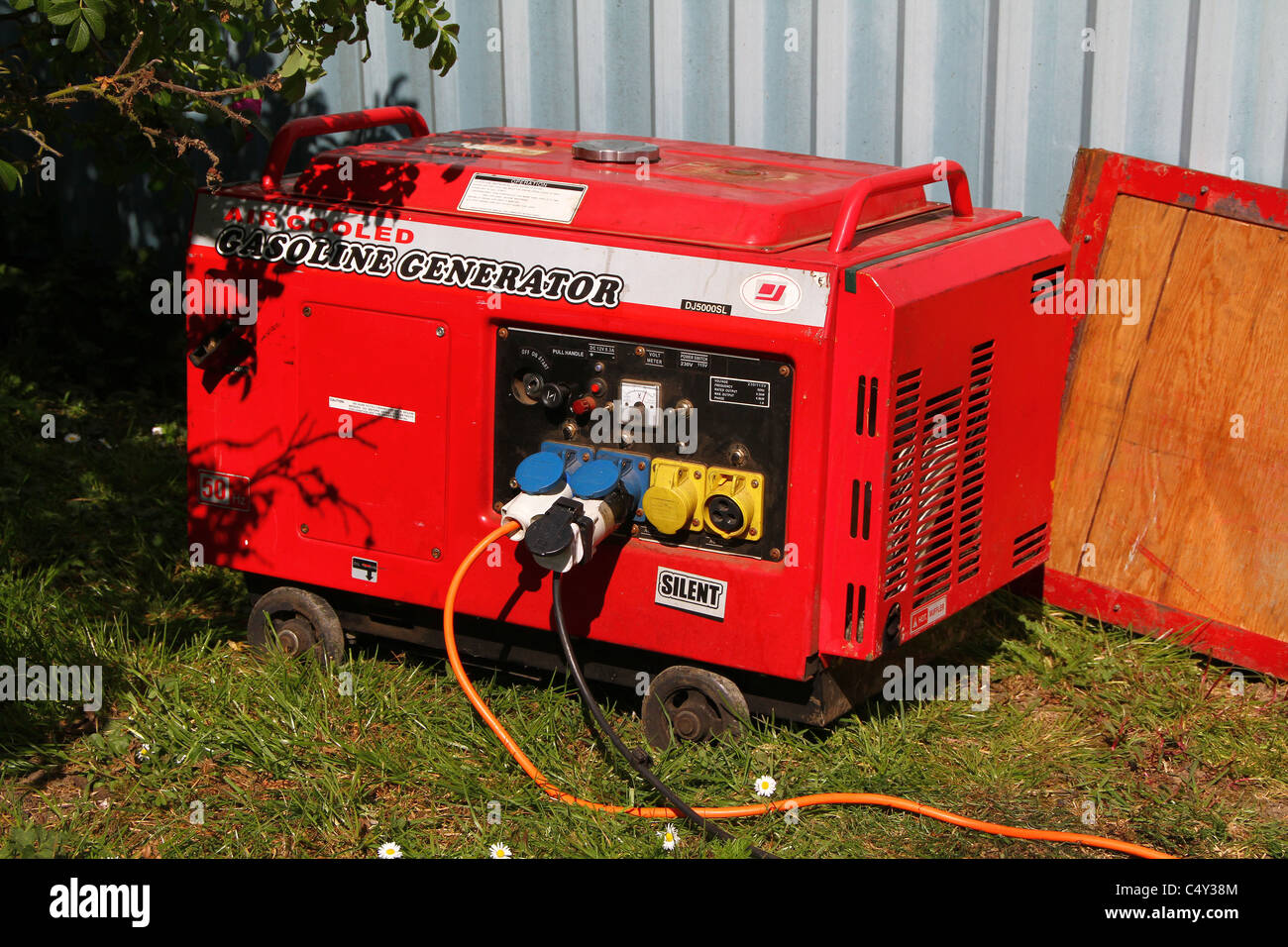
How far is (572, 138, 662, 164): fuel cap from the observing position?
3674 millimetres

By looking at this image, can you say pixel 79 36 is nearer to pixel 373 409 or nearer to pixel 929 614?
pixel 373 409

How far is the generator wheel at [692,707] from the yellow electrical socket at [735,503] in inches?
15.0

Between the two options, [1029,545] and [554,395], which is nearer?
[554,395]

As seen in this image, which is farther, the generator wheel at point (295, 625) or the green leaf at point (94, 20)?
the generator wheel at point (295, 625)

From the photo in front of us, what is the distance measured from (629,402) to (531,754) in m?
0.88

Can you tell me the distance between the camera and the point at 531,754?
3.51 m

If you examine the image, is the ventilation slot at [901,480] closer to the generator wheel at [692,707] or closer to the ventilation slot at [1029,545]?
the generator wheel at [692,707]

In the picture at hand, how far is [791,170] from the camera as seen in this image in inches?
147

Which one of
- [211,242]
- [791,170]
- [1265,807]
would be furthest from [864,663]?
[211,242]

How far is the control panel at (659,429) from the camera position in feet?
10.6

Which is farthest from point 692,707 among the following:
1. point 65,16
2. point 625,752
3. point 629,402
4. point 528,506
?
point 65,16

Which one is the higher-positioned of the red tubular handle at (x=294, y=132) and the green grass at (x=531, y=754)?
the red tubular handle at (x=294, y=132)

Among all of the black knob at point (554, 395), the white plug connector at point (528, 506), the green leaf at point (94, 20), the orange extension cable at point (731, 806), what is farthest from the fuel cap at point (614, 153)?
the green leaf at point (94, 20)

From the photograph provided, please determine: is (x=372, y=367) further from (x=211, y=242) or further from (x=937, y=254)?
(x=937, y=254)
